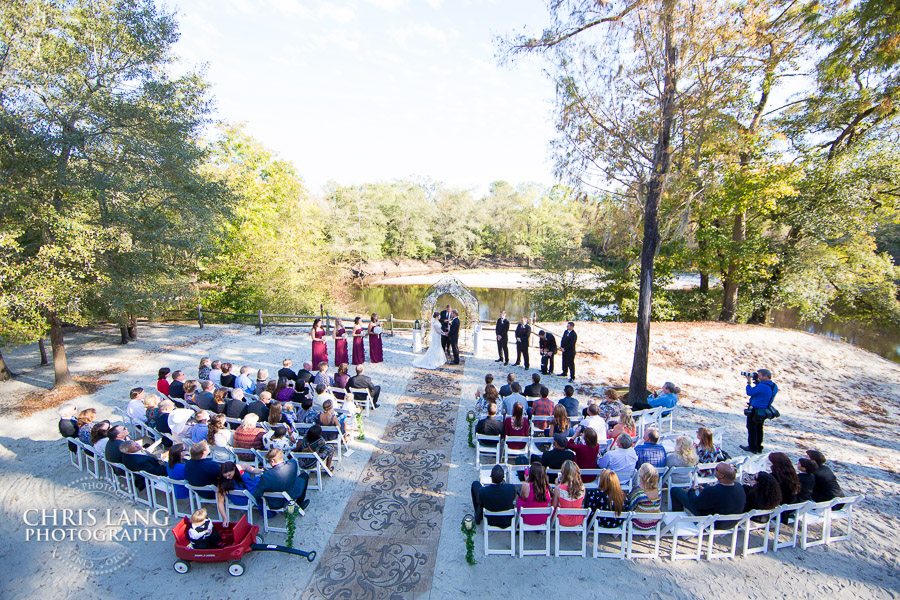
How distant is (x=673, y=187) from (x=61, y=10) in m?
13.2

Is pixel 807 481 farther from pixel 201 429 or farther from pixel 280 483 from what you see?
pixel 201 429

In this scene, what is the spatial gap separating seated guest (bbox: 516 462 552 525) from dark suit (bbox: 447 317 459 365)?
284 inches

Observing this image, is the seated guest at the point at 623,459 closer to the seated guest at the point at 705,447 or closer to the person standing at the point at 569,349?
the seated guest at the point at 705,447

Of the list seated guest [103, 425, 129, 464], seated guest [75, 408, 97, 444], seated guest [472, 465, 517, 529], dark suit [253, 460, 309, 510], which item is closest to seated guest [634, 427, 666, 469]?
seated guest [472, 465, 517, 529]

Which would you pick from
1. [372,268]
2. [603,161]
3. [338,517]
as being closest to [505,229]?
[372,268]

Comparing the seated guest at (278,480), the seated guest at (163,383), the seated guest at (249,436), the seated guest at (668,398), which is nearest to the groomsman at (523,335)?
the seated guest at (668,398)

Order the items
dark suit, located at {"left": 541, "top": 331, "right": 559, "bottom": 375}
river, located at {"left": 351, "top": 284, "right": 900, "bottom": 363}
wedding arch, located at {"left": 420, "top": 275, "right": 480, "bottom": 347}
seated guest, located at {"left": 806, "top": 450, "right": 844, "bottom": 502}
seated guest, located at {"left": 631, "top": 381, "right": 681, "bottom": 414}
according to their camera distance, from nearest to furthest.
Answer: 1. seated guest, located at {"left": 806, "top": 450, "right": 844, "bottom": 502}
2. seated guest, located at {"left": 631, "top": 381, "right": 681, "bottom": 414}
3. dark suit, located at {"left": 541, "top": 331, "right": 559, "bottom": 375}
4. wedding arch, located at {"left": 420, "top": 275, "right": 480, "bottom": 347}
5. river, located at {"left": 351, "top": 284, "right": 900, "bottom": 363}

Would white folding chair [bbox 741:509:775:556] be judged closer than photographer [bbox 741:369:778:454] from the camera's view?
Yes

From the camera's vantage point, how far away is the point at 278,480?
199 inches

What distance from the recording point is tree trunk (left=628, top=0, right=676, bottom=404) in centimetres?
802

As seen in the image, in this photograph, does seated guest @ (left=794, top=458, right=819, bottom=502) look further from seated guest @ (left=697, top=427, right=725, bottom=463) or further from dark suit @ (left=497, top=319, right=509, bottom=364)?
dark suit @ (left=497, top=319, right=509, bottom=364)

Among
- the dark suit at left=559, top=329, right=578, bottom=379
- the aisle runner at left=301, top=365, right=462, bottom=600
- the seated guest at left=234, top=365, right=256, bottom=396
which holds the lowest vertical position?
the aisle runner at left=301, top=365, right=462, bottom=600

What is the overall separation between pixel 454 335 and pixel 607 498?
7.37 m

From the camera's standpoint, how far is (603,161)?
9039 millimetres
